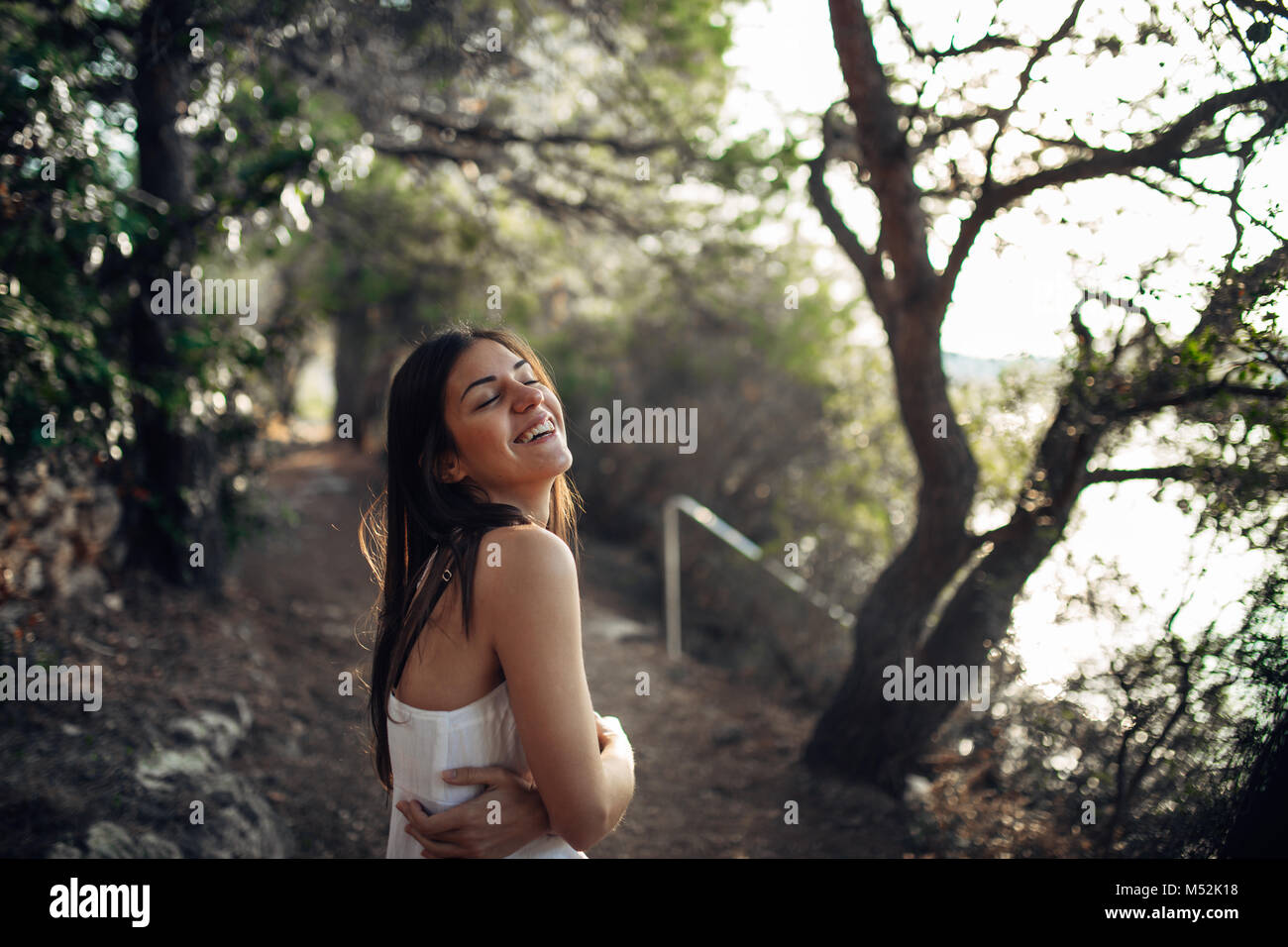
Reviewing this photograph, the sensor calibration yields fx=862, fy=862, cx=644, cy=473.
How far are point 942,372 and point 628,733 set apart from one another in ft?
10.1

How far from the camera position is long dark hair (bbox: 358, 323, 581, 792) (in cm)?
170

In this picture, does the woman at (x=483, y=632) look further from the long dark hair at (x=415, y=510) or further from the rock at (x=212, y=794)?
the rock at (x=212, y=794)

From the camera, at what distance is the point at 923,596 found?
4461 mm

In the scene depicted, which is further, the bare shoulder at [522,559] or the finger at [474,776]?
the finger at [474,776]

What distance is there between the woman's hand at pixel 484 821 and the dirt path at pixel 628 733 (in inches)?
54.9

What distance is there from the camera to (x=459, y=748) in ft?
5.27

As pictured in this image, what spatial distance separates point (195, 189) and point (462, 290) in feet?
17.4

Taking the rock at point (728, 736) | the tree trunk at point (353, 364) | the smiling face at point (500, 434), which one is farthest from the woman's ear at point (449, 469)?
the tree trunk at point (353, 364)

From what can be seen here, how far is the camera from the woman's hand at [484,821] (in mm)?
1558

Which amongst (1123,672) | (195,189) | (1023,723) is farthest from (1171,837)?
(195,189)
